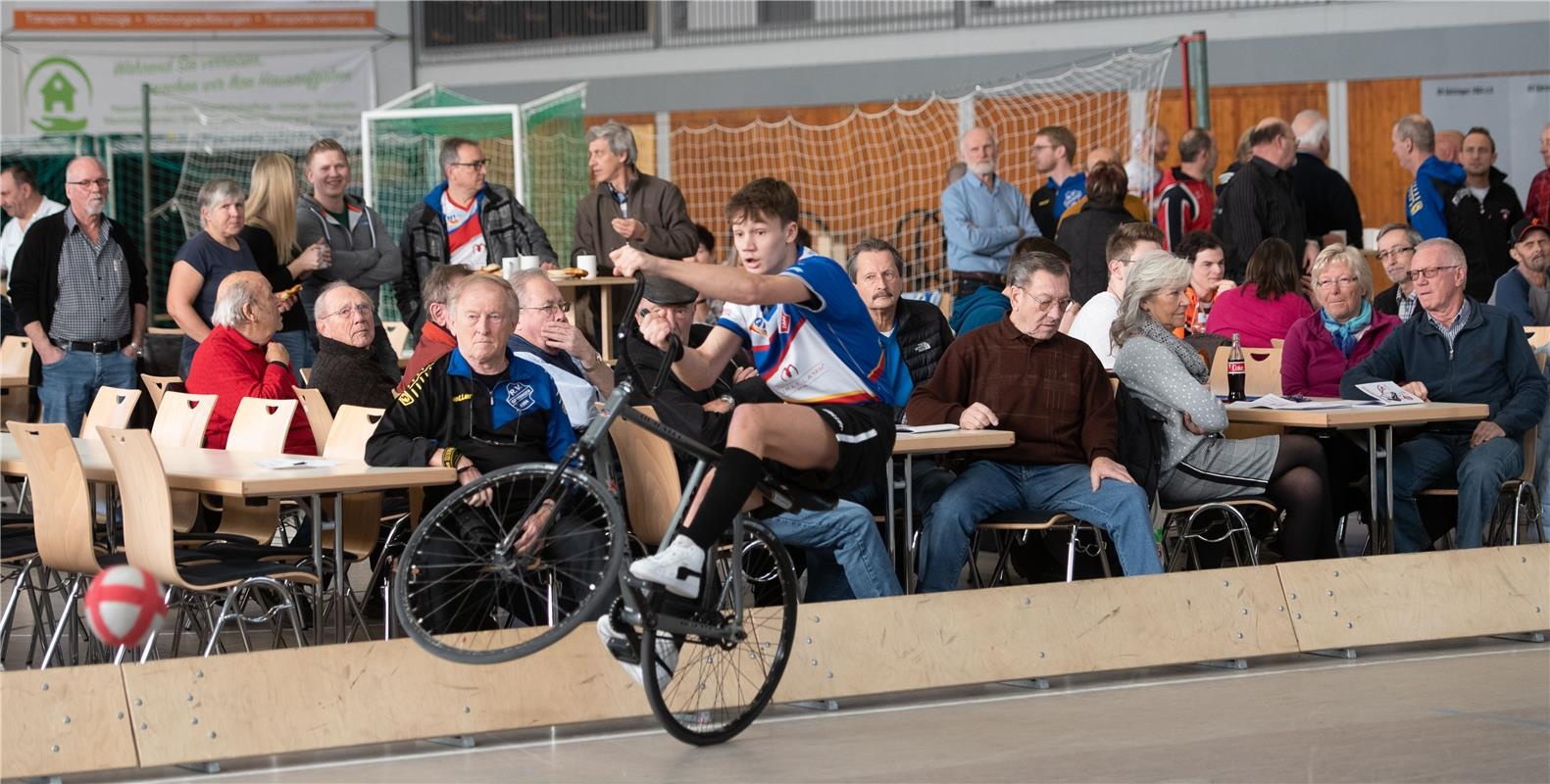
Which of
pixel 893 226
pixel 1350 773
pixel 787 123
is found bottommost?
pixel 1350 773

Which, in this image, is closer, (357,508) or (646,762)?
(646,762)

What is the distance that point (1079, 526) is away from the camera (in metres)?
5.41

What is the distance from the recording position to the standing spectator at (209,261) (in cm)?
707

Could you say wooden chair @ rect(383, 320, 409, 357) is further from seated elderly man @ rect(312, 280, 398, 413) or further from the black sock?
the black sock

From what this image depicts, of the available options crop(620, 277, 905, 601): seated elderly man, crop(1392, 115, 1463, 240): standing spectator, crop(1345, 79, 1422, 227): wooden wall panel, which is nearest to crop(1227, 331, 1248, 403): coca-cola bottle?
crop(620, 277, 905, 601): seated elderly man

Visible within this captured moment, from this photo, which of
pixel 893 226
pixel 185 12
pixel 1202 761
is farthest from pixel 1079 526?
pixel 185 12

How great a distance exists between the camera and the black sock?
4.01m

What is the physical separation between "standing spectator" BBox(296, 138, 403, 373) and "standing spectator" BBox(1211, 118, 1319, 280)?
12.9 ft

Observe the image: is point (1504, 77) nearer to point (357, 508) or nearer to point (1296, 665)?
point (1296, 665)

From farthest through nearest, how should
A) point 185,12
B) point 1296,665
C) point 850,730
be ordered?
1. point 185,12
2. point 1296,665
3. point 850,730

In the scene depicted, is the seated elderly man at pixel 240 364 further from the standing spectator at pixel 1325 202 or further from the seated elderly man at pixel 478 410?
the standing spectator at pixel 1325 202

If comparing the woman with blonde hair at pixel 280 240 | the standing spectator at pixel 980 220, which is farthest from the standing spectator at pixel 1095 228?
the woman with blonde hair at pixel 280 240

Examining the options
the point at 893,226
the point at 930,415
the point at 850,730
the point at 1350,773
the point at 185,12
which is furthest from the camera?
the point at 185,12

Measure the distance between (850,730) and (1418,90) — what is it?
11829mm
